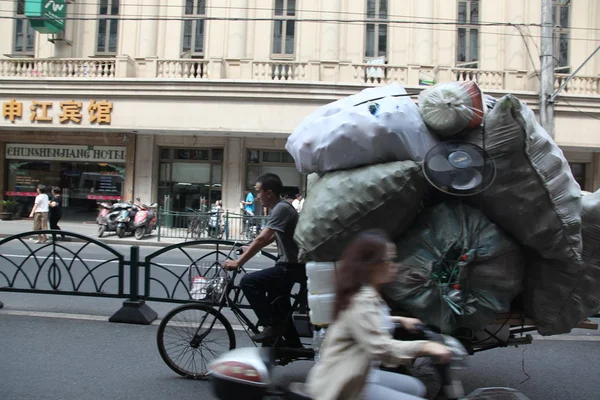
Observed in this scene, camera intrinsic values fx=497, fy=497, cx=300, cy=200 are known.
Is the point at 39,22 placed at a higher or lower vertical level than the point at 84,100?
higher

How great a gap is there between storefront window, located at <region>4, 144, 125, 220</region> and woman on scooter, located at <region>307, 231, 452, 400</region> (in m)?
18.4

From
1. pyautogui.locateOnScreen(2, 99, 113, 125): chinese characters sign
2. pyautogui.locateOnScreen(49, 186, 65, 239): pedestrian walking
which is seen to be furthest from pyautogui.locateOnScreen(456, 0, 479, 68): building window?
pyautogui.locateOnScreen(49, 186, 65, 239): pedestrian walking

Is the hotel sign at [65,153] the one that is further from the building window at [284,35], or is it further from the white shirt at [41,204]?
the building window at [284,35]

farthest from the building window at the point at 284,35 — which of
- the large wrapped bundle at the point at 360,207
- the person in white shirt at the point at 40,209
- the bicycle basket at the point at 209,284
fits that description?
the large wrapped bundle at the point at 360,207

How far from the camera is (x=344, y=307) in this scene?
213 cm

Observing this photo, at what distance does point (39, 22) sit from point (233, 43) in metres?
6.77

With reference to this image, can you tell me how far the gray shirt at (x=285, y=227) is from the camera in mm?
3912

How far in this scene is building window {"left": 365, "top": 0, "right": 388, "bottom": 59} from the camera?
1838 centimetres

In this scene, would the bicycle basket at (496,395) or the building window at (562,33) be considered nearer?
the bicycle basket at (496,395)

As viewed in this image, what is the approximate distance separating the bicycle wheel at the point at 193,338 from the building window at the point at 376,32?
15861mm

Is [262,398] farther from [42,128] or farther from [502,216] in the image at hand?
[42,128]

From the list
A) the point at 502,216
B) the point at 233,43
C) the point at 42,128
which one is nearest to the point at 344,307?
the point at 502,216

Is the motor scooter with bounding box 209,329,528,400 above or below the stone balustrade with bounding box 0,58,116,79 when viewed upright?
below

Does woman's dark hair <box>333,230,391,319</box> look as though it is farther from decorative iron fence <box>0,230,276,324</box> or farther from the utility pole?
the utility pole
